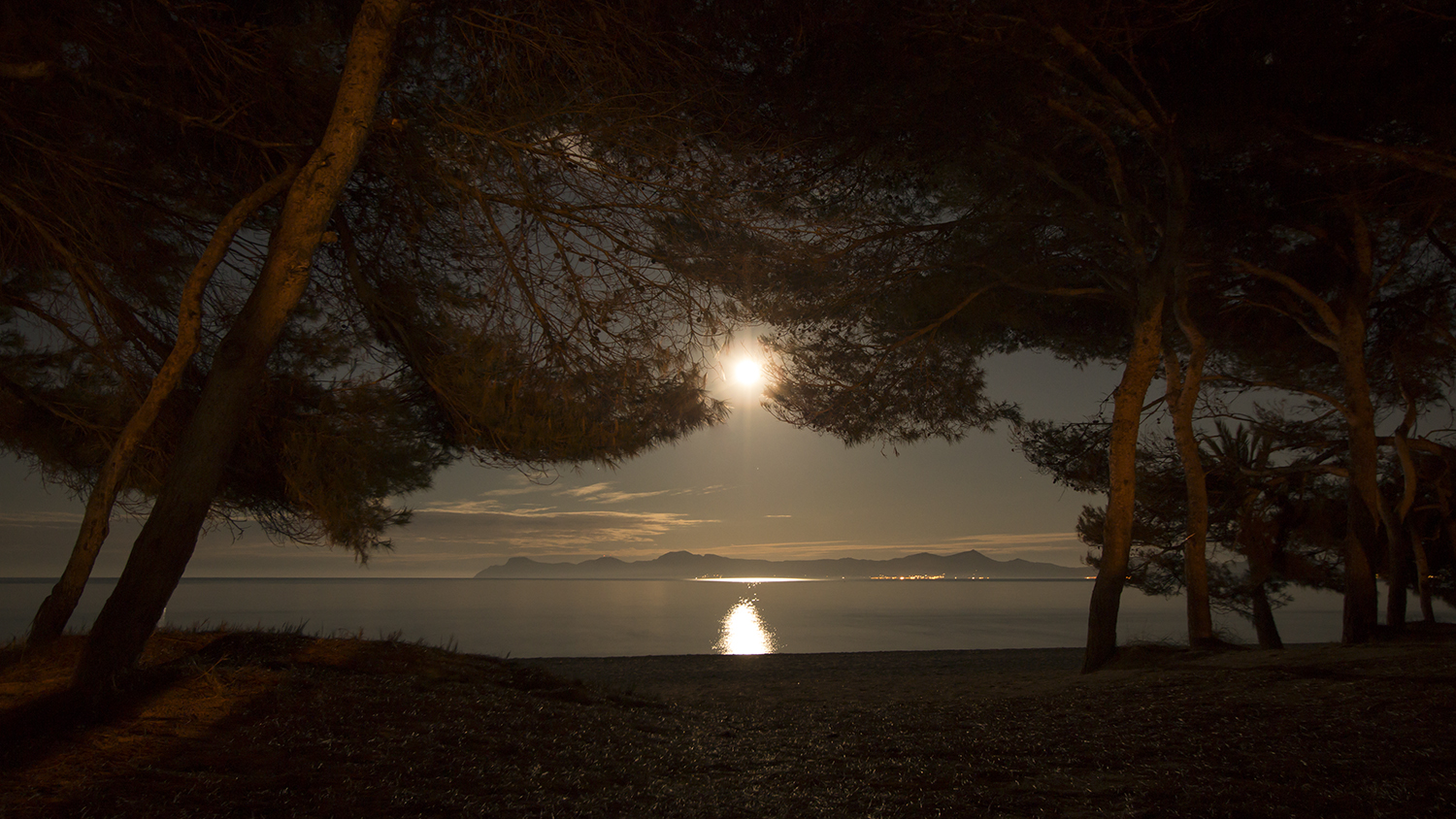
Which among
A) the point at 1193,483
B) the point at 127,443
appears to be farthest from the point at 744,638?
the point at 127,443

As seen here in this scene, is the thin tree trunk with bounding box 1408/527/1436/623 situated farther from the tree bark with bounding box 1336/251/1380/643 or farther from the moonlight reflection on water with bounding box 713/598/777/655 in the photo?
the moonlight reflection on water with bounding box 713/598/777/655

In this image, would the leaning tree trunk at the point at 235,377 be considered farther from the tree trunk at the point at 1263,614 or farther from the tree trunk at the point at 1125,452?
the tree trunk at the point at 1263,614

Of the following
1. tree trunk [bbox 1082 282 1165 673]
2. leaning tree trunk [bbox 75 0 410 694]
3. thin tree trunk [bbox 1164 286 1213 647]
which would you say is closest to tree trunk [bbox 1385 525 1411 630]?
thin tree trunk [bbox 1164 286 1213 647]

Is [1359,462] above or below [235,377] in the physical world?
above

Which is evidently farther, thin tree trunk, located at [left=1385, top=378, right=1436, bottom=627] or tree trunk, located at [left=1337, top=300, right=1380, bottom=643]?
thin tree trunk, located at [left=1385, top=378, right=1436, bottom=627]

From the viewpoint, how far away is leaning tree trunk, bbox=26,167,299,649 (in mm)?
4445

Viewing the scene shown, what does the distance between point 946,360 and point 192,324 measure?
8.01m

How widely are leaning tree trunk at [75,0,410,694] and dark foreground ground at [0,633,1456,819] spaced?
0.29m

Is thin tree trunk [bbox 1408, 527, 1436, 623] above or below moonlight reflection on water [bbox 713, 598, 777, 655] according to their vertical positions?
above

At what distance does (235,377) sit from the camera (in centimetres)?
425

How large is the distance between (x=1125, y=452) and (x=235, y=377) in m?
7.69

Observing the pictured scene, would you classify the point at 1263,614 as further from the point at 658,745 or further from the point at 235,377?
the point at 235,377

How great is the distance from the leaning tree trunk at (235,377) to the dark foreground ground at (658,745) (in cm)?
29

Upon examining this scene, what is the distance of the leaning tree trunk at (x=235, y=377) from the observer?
3797mm
